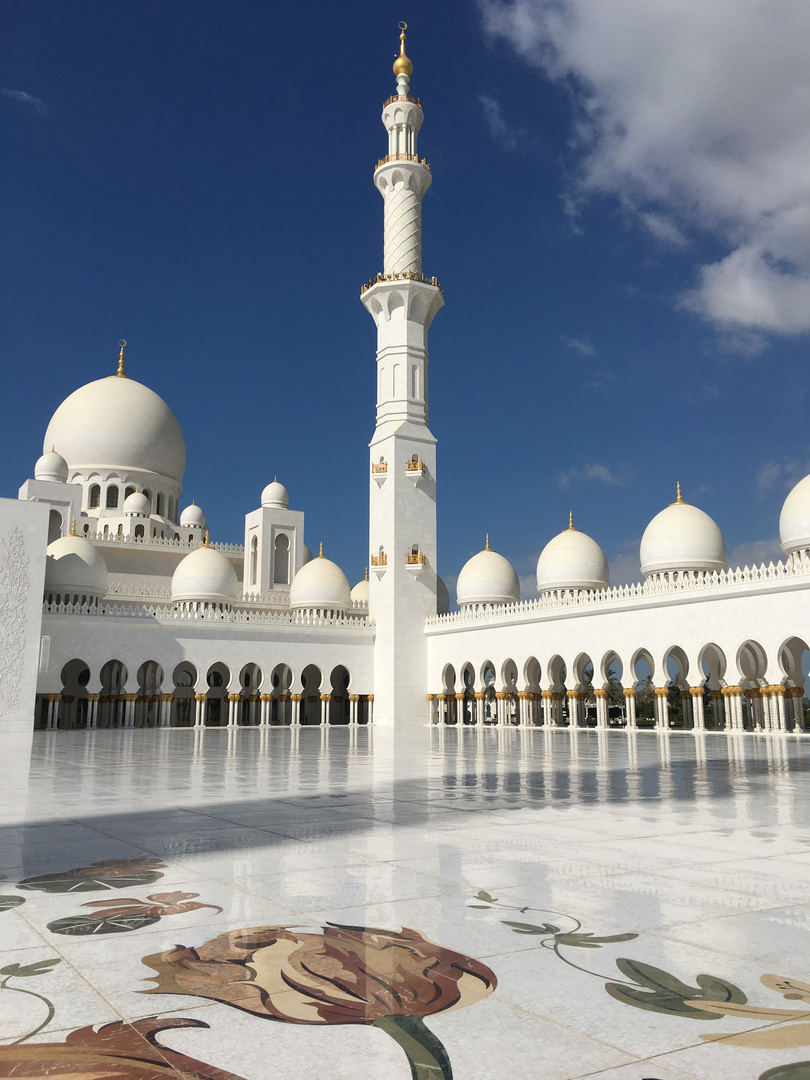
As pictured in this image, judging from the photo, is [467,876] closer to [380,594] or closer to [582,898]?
[582,898]

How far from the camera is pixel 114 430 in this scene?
3356 cm

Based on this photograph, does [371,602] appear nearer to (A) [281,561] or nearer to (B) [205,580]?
(B) [205,580]

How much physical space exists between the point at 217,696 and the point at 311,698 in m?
3.46

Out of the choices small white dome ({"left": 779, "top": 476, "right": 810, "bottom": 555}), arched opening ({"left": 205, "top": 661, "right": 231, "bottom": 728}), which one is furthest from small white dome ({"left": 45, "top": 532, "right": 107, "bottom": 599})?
small white dome ({"left": 779, "top": 476, "right": 810, "bottom": 555})

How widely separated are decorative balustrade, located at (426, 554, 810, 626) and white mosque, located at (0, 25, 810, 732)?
6cm

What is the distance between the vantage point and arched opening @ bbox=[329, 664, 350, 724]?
3272cm

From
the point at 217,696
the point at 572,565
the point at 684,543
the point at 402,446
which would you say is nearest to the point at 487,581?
the point at 572,565

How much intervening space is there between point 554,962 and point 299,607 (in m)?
29.2

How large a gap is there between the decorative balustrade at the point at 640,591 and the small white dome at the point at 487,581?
26.7 inches

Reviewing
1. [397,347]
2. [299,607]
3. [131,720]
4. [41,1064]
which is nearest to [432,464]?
[397,347]

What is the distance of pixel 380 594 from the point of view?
29.9 meters

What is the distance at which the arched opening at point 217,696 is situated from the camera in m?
30.4

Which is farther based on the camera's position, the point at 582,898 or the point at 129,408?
the point at 129,408

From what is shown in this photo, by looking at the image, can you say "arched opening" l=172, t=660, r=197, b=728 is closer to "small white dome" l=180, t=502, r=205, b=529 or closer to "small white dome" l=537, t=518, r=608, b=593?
"small white dome" l=180, t=502, r=205, b=529
